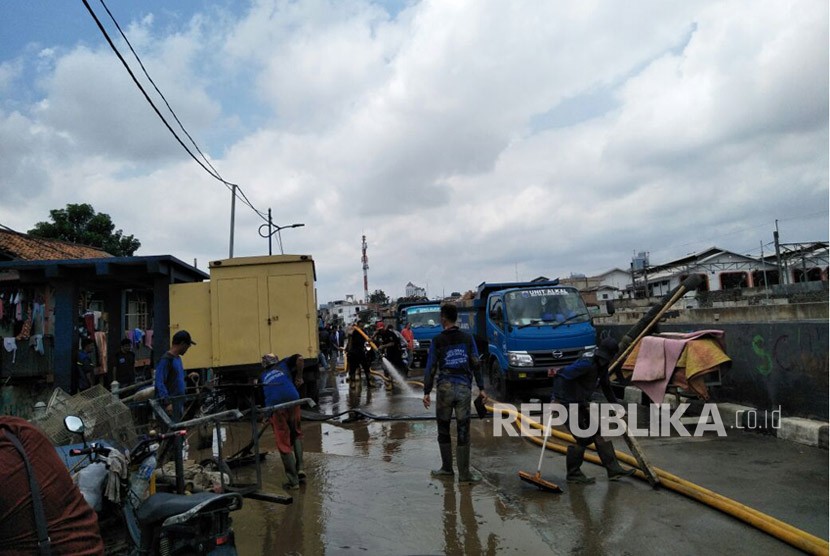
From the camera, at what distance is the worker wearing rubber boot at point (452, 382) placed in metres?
5.73

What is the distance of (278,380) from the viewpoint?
582cm

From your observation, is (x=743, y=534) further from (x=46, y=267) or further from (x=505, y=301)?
(x=46, y=267)

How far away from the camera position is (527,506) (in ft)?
16.0

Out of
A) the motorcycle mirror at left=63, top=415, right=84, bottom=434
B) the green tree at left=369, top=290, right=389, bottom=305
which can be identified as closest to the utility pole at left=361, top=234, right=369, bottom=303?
the green tree at left=369, top=290, right=389, bottom=305

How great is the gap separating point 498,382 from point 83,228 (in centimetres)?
2553

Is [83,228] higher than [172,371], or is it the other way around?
[83,228]

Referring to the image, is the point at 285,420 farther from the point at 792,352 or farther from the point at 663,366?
the point at 792,352

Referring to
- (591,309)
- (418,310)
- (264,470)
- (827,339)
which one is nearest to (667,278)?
(418,310)

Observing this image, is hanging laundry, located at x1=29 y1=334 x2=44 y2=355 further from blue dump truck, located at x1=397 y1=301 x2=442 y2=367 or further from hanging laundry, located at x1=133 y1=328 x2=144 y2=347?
blue dump truck, located at x1=397 y1=301 x2=442 y2=367

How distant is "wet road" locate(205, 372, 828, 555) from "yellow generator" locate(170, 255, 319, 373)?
323 cm

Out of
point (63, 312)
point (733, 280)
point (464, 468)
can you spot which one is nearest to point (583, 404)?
point (464, 468)

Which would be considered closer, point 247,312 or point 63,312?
point 63,312

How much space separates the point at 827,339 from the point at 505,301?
594cm

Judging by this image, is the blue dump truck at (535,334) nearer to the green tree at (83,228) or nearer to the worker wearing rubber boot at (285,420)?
the worker wearing rubber boot at (285,420)
